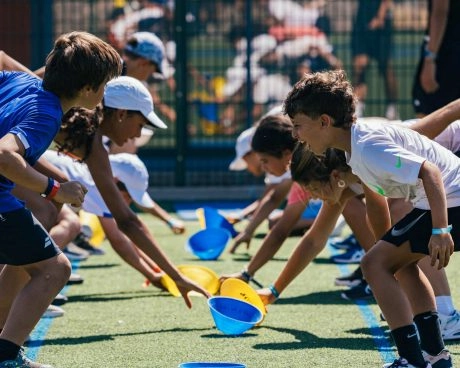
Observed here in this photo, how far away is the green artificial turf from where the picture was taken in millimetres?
5477

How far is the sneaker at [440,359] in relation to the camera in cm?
506

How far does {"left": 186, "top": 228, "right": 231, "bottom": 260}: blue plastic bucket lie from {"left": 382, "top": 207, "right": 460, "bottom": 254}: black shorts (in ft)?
12.5

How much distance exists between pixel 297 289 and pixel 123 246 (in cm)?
112

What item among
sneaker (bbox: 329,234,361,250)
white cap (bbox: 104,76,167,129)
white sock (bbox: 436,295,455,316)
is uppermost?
white cap (bbox: 104,76,167,129)

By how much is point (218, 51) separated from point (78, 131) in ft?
24.4

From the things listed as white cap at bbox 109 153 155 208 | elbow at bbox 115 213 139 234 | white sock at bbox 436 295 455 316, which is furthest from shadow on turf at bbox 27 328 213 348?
white cap at bbox 109 153 155 208

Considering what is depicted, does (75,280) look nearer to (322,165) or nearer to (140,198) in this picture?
(140,198)

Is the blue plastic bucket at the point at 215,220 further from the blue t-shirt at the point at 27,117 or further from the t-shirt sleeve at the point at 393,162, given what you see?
the t-shirt sleeve at the point at 393,162

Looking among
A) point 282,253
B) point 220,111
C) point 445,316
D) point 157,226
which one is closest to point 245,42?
point 220,111

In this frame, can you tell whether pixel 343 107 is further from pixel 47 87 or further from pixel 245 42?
pixel 245 42

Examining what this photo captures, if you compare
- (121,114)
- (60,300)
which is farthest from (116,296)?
(121,114)

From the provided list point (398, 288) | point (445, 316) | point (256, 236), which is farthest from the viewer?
point (256, 236)

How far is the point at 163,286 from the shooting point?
741 cm

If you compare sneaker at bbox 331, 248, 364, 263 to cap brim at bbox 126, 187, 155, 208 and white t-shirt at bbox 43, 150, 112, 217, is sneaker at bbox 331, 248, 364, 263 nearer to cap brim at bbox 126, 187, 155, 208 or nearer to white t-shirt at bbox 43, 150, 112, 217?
cap brim at bbox 126, 187, 155, 208
